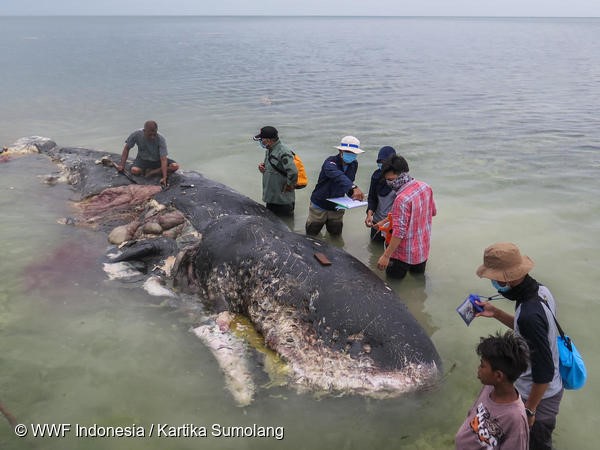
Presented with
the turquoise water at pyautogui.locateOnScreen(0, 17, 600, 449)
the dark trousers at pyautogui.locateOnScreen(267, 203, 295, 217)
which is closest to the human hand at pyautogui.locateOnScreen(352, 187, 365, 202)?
the turquoise water at pyautogui.locateOnScreen(0, 17, 600, 449)

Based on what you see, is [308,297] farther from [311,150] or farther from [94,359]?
[311,150]

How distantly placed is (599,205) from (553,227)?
1875 millimetres

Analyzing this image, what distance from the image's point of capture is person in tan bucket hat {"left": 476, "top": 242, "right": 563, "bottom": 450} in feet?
11.5

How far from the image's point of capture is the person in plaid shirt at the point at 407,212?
6219 millimetres

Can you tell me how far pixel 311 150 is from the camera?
15500 millimetres

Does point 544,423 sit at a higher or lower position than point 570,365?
lower

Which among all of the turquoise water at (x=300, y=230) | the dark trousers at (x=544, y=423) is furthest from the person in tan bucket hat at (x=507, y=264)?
the turquoise water at (x=300, y=230)

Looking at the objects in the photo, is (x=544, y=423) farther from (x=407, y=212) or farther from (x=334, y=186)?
(x=334, y=186)

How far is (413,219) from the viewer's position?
6426 millimetres

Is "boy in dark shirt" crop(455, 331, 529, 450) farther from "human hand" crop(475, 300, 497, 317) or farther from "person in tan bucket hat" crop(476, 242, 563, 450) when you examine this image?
"human hand" crop(475, 300, 497, 317)

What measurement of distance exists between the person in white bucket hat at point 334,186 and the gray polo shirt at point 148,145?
3468 millimetres

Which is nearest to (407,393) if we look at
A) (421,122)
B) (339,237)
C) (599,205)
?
(339,237)

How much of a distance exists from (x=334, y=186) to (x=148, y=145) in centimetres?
430

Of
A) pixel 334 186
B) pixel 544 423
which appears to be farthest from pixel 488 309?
pixel 334 186
